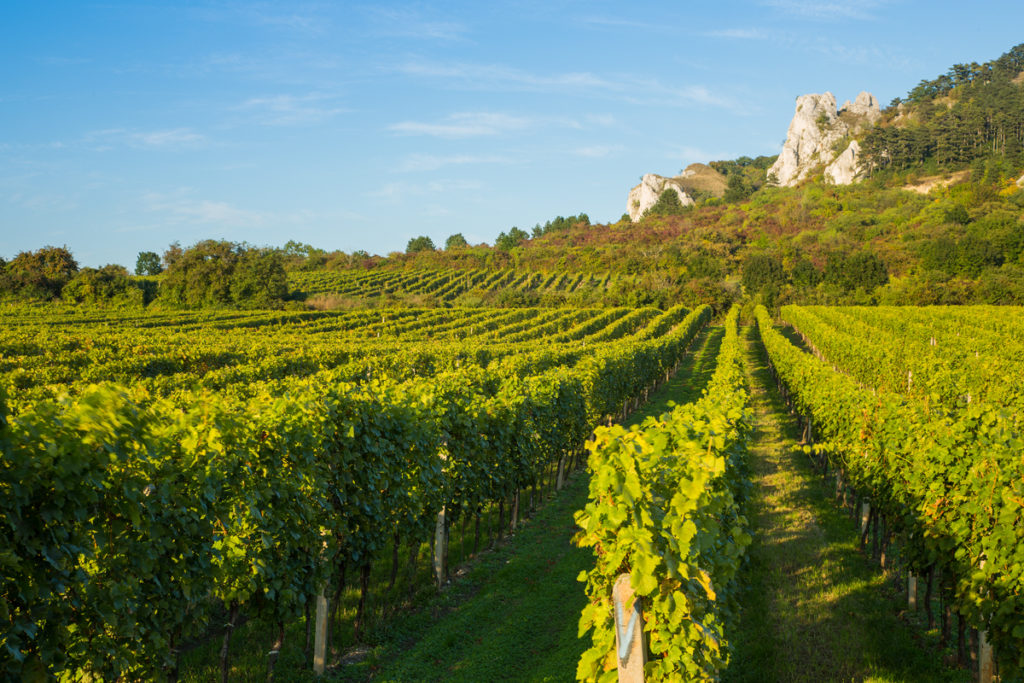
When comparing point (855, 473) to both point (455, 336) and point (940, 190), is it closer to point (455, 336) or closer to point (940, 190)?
point (455, 336)

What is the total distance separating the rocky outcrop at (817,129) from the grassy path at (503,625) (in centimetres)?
18554

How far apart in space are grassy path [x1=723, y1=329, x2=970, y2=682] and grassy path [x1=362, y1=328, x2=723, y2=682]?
1.95m

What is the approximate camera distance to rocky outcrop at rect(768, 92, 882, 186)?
573 ft

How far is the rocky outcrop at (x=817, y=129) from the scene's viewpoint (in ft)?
573

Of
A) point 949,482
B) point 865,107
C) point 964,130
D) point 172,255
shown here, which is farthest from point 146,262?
point 865,107

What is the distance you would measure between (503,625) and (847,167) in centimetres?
16910

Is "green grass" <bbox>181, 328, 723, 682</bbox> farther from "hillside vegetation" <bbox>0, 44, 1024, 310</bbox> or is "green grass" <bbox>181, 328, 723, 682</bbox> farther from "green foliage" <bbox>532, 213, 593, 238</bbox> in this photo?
"green foliage" <bbox>532, 213, 593, 238</bbox>

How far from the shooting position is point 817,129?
181500mm

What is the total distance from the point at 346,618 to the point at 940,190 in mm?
134475

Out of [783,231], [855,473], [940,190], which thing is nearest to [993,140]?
[940,190]

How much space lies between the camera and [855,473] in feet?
30.8

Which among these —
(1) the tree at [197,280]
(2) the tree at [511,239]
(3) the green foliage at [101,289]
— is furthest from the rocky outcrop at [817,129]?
(3) the green foliage at [101,289]

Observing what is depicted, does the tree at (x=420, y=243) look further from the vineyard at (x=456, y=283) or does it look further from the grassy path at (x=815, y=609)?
the grassy path at (x=815, y=609)

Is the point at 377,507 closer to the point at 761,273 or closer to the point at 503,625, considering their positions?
the point at 503,625
